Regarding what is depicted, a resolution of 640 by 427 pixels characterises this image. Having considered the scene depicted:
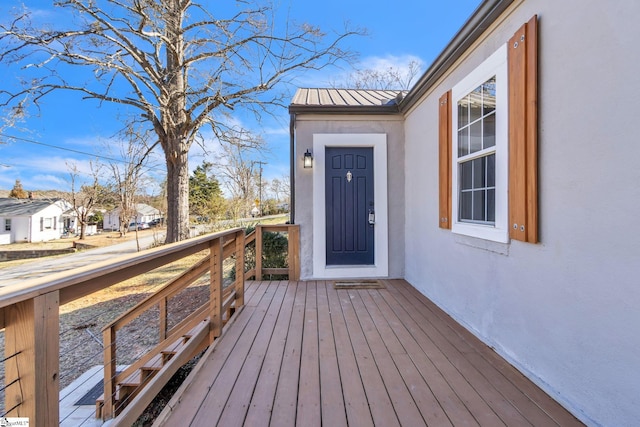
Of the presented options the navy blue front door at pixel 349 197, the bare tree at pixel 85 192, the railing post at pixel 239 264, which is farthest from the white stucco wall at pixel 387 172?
the bare tree at pixel 85 192

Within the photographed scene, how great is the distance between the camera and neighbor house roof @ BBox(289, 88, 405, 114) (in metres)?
4.23

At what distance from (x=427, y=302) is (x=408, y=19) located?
7.32 meters

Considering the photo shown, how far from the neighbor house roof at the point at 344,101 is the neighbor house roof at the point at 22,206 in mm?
28915

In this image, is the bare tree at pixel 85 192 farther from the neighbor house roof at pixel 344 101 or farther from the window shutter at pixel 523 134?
the window shutter at pixel 523 134

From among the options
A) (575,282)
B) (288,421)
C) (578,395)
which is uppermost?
(575,282)

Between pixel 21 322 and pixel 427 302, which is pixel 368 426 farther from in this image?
pixel 427 302

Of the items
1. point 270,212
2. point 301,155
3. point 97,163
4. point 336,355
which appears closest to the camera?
point 336,355

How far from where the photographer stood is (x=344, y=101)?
15.4 ft

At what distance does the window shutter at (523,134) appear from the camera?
1816 mm

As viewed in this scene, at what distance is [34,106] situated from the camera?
665 cm

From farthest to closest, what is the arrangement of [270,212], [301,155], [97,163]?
1. [270,212]
2. [97,163]
3. [301,155]

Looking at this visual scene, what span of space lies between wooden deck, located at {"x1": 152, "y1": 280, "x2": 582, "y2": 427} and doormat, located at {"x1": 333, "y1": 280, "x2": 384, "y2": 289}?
3.20 feet

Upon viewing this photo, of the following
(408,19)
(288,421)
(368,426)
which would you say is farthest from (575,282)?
(408,19)

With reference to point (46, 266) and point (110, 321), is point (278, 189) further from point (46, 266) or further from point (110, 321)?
point (110, 321)
